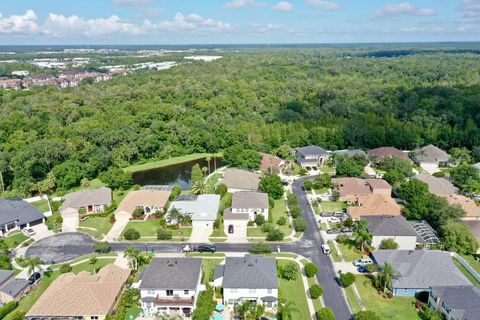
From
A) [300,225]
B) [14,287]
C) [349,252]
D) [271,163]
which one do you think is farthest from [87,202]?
[349,252]

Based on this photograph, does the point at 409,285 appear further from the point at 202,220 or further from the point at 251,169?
the point at 251,169

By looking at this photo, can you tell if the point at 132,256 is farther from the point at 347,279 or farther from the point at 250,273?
the point at 347,279

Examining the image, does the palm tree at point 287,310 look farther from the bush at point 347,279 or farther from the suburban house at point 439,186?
the suburban house at point 439,186

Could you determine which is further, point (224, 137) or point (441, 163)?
point (224, 137)

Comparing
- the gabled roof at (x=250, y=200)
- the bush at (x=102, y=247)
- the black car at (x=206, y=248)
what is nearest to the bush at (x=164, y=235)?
the black car at (x=206, y=248)

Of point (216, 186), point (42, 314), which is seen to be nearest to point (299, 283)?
point (42, 314)

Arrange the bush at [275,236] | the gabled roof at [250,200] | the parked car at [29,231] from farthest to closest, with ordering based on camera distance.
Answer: the gabled roof at [250,200], the parked car at [29,231], the bush at [275,236]

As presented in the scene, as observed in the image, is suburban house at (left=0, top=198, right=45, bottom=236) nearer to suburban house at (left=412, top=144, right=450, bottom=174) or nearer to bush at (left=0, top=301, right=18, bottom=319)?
bush at (left=0, top=301, right=18, bottom=319)

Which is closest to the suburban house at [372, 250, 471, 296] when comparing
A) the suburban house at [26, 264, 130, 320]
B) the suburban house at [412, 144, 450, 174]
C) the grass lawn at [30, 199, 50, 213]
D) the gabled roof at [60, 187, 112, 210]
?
the suburban house at [26, 264, 130, 320]
